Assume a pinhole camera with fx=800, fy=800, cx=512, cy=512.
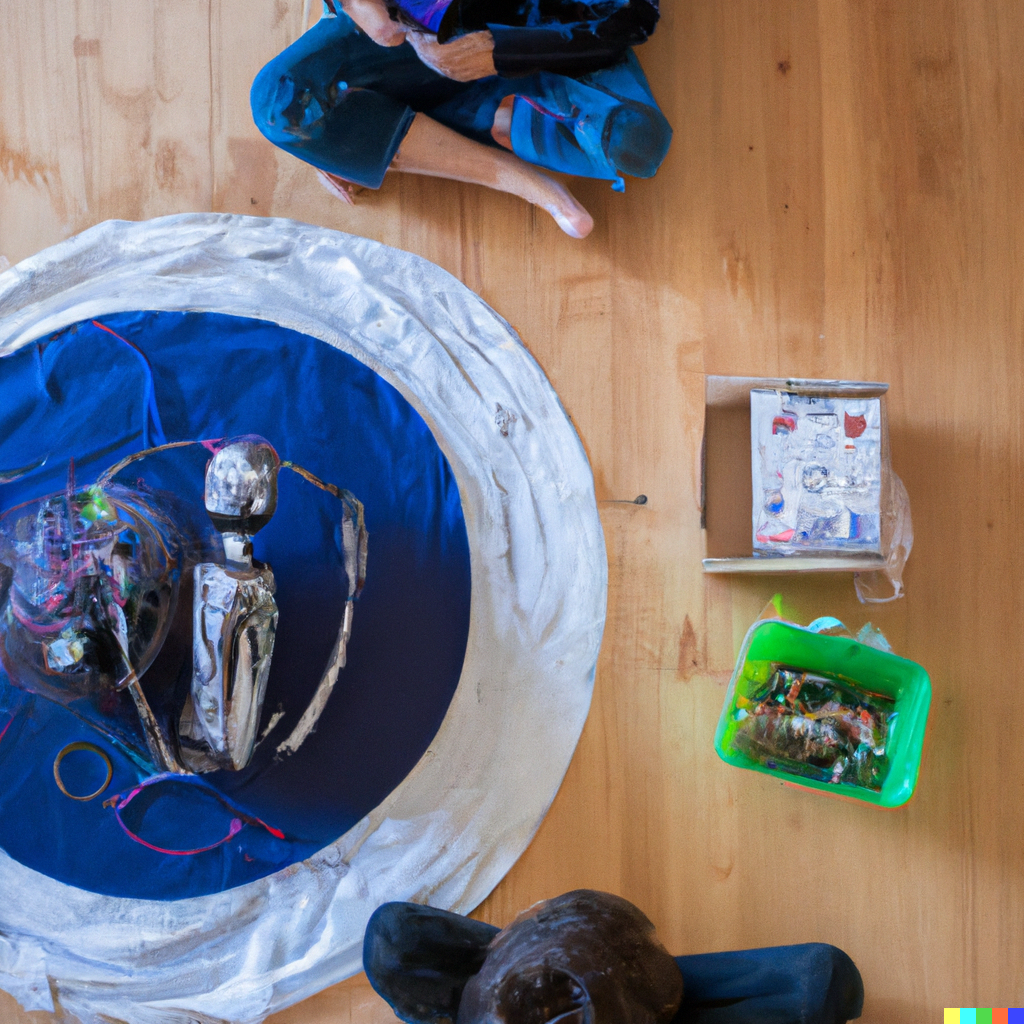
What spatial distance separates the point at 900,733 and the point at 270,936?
3.44 feet

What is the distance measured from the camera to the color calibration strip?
1.33 meters

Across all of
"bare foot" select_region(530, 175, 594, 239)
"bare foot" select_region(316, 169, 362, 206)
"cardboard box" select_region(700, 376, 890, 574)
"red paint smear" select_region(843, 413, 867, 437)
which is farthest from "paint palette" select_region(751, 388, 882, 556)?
"bare foot" select_region(316, 169, 362, 206)

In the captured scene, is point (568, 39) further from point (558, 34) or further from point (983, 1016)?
point (983, 1016)

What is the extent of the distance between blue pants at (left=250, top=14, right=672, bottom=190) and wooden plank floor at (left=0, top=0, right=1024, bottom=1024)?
100 mm

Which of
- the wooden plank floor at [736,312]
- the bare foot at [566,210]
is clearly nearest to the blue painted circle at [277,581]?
the wooden plank floor at [736,312]

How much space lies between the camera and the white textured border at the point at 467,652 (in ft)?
4.19

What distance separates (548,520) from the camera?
137 centimetres

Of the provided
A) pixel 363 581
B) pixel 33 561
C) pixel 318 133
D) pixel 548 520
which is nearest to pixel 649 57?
pixel 318 133

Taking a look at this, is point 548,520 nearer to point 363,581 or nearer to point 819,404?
point 363,581

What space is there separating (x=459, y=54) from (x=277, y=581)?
2.89ft

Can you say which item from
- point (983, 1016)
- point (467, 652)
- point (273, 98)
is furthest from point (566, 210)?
point (983, 1016)

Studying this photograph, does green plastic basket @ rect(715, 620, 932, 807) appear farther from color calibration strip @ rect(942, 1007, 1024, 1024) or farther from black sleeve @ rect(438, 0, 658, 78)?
black sleeve @ rect(438, 0, 658, 78)

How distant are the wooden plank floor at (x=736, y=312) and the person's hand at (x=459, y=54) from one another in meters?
0.20

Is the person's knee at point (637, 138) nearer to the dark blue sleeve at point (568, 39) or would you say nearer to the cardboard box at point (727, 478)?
the dark blue sleeve at point (568, 39)
